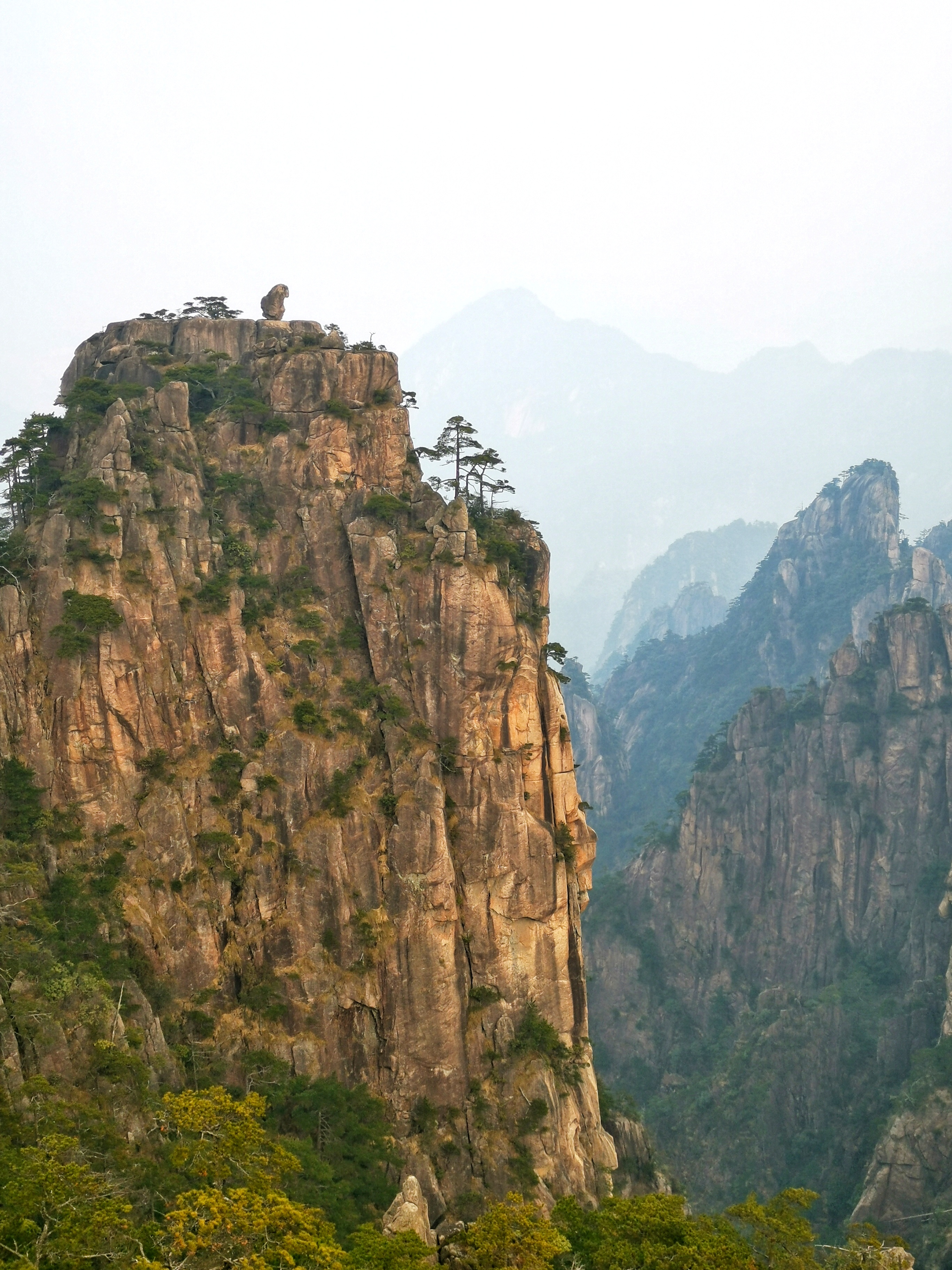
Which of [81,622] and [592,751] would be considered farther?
[592,751]

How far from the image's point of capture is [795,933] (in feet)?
309

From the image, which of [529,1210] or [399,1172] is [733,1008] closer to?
[399,1172]

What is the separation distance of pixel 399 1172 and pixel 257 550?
2572cm

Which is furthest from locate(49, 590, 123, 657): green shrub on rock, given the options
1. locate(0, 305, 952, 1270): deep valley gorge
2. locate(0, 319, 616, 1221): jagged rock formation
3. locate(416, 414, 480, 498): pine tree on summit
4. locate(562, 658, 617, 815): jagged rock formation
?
locate(562, 658, 617, 815): jagged rock formation

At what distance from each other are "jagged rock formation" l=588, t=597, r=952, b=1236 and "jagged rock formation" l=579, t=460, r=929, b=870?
71.0 feet

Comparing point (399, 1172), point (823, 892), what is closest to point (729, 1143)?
point (823, 892)

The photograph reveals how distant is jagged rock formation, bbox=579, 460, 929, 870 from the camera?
133m

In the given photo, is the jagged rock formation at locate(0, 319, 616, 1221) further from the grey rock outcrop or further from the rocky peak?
the rocky peak

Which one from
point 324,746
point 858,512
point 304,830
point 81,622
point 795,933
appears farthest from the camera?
point 858,512

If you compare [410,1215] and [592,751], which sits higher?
[592,751]

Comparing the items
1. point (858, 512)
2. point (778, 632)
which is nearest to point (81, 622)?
point (778, 632)

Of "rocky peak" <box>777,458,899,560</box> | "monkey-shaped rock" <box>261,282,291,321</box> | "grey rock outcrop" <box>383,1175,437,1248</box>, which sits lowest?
"grey rock outcrop" <box>383,1175,437,1248</box>

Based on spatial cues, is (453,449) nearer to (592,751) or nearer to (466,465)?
(466,465)

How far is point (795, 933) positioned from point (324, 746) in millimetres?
60538
